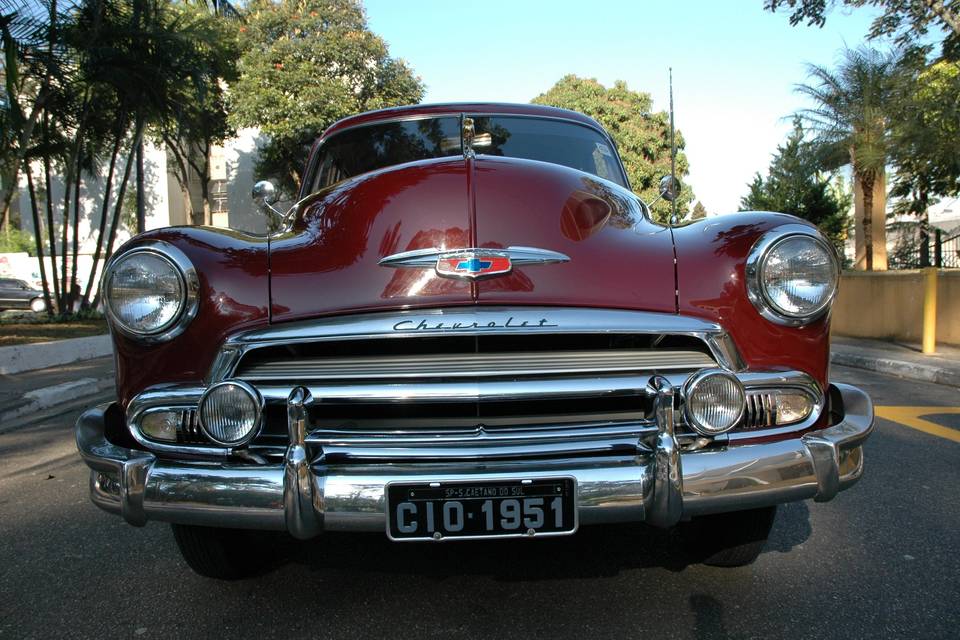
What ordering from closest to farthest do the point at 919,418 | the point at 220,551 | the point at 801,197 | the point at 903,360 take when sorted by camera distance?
1. the point at 220,551
2. the point at 919,418
3. the point at 903,360
4. the point at 801,197

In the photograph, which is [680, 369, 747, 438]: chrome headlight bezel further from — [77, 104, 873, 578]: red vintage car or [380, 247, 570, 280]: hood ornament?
[380, 247, 570, 280]: hood ornament

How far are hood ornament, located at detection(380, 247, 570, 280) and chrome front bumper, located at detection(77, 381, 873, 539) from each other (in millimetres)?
486

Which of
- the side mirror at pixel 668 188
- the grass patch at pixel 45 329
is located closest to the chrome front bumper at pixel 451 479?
the side mirror at pixel 668 188

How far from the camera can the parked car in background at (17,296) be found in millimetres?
22844

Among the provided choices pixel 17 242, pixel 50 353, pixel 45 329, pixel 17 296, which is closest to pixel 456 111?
pixel 50 353

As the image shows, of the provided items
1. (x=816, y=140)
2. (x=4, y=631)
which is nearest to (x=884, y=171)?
(x=816, y=140)

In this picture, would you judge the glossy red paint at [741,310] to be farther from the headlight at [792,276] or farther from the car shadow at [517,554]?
the car shadow at [517,554]

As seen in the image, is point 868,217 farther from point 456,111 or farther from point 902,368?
point 456,111

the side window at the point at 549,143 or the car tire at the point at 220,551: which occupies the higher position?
the side window at the point at 549,143

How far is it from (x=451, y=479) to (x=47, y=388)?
5935 millimetres

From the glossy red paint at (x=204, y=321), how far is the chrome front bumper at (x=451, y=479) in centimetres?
24

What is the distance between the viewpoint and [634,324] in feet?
6.49

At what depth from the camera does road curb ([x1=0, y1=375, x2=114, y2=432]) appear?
5785 mm

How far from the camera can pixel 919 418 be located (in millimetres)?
5125
